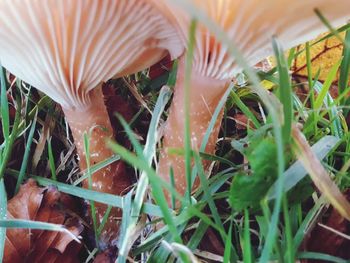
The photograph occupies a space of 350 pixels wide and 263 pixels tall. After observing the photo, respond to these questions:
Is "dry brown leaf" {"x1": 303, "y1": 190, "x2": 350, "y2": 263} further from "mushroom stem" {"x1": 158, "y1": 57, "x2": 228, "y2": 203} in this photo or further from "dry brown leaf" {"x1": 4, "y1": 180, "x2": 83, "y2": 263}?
"dry brown leaf" {"x1": 4, "y1": 180, "x2": 83, "y2": 263}

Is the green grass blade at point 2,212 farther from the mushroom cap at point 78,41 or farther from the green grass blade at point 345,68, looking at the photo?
the green grass blade at point 345,68

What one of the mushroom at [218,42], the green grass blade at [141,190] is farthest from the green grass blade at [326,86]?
the green grass blade at [141,190]

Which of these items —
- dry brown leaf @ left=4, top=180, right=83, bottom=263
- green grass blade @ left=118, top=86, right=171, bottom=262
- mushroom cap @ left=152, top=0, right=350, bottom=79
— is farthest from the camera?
dry brown leaf @ left=4, top=180, right=83, bottom=263

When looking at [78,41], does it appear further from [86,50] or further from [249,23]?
[249,23]

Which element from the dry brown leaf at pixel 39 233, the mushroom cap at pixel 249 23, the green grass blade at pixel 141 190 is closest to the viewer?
the mushroom cap at pixel 249 23

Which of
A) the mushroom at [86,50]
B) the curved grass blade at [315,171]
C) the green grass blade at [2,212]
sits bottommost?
the curved grass blade at [315,171]

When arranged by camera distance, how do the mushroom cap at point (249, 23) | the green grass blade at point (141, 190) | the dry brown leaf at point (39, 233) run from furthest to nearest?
A: the dry brown leaf at point (39, 233), the green grass blade at point (141, 190), the mushroom cap at point (249, 23)

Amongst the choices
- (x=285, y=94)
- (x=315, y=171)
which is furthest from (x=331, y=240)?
(x=285, y=94)

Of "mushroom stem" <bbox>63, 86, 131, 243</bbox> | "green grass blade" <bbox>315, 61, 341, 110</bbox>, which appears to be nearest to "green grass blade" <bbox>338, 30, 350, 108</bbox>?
"green grass blade" <bbox>315, 61, 341, 110</bbox>

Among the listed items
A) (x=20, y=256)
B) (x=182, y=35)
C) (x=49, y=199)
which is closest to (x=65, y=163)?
(x=49, y=199)

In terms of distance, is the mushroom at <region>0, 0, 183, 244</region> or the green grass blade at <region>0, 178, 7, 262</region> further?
the green grass blade at <region>0, 178, 7, 262</region>
